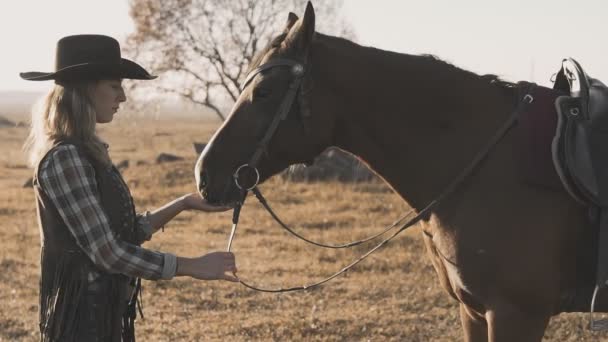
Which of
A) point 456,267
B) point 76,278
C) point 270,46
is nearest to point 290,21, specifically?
point 270,46

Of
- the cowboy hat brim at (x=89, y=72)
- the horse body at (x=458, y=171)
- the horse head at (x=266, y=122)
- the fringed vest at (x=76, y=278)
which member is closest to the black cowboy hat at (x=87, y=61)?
the cowboy hat brim at (x=89, y=72)

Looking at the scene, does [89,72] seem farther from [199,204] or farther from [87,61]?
[199,204]

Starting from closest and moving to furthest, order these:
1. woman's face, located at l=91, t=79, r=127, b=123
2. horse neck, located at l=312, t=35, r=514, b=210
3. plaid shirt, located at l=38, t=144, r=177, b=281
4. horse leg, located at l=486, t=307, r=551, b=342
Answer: plaid shirt, located at l=38, t=144, r=177, b=281
woman's face, located at l=91, t=79, r=127, b=123
horse leg, located at l=486, t=307, r=551, b=342
horse neck, located at l=312, t=35, r=514, b=210

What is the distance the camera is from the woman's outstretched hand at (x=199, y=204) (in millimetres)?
3387

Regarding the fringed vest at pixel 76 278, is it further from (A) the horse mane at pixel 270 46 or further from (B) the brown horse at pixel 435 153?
(A) the horse mane at pixel 270 46

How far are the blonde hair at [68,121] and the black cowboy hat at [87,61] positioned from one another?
0.18ft

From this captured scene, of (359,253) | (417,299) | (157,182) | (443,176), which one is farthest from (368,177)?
(443,176)

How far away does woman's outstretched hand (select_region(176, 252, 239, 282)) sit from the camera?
118 inches

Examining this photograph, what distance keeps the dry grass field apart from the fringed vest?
10.7 ft

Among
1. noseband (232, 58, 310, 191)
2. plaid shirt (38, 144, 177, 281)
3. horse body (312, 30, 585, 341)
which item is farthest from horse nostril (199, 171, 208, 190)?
horse body (312, 30, 585, 341)

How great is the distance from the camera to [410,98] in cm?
339

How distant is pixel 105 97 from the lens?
3.11 meters

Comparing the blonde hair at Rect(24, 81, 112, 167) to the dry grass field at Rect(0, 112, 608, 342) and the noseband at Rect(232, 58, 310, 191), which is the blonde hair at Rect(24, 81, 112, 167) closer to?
the noseband at Rect(232, 58, 310, 191)

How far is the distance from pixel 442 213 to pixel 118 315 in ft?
4.75
